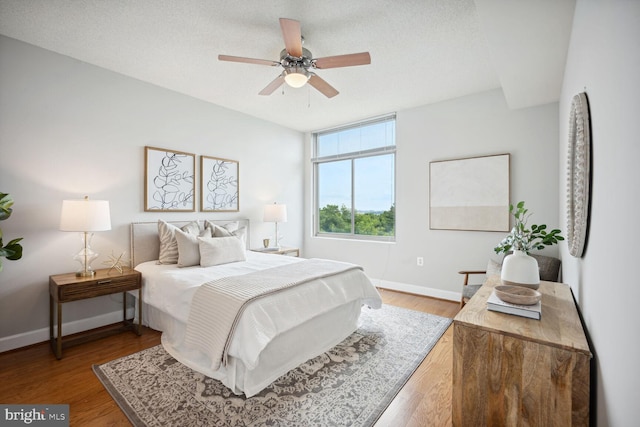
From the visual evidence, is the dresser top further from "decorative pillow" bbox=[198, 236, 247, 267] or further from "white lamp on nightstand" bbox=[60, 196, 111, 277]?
"white lamp on nightstand" bbox=[60, 196, 111, 277]

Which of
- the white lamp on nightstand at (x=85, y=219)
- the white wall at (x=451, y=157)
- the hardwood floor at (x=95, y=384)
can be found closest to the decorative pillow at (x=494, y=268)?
the white wall at (x=451, y=157)

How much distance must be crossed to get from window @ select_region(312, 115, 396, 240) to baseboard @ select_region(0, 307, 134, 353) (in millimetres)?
3310

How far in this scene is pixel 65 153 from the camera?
2771 millimetres

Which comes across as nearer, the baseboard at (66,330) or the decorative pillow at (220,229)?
the baseboard at (66,330)

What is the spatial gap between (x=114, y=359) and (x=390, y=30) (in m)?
3.59

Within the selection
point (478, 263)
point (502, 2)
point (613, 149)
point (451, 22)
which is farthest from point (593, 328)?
point (478, 263)

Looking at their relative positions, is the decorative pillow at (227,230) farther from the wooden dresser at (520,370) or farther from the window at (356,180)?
the wooden dresser at (520,370)

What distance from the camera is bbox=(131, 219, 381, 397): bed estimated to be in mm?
1896

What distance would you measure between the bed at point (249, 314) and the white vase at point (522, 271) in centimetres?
133

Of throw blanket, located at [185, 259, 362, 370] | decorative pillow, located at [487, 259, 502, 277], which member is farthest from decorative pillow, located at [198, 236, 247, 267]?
decorative pillow, located at [487, 259, 502, 277]

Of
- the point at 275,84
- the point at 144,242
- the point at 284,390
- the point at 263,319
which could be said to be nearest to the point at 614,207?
the point at 263,319

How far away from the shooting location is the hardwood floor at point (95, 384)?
1736 mm

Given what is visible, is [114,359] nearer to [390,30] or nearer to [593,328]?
[593,328]

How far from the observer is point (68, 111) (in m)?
2.79
